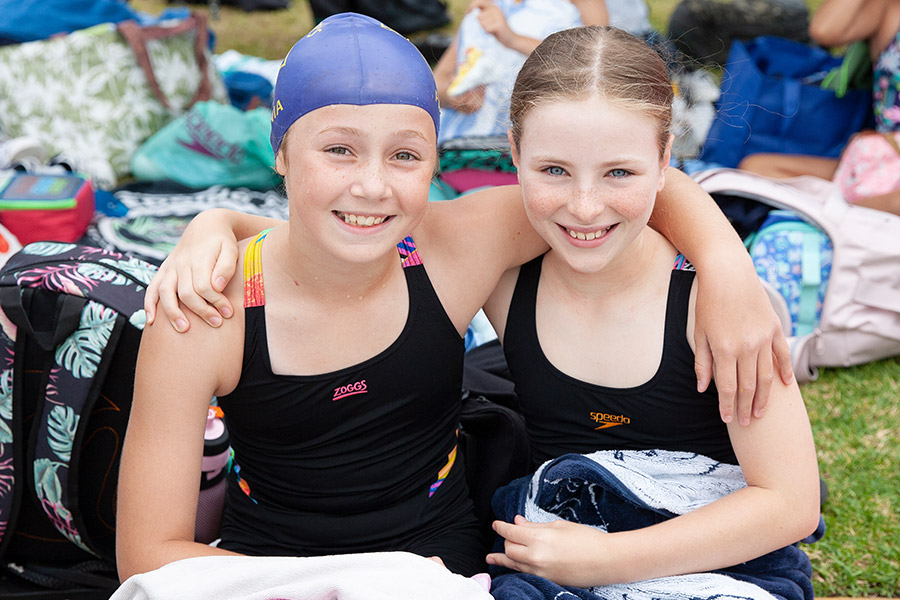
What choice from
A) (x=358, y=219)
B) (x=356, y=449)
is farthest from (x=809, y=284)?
(x=358, y=219)

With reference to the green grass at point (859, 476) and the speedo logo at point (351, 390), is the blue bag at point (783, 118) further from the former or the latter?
the speedo logo at point (351, 390)

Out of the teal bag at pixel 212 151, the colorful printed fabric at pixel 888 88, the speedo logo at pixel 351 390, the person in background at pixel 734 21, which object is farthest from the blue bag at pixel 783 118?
the speedo logo at pixel 351 390

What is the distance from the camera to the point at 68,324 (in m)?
1.98

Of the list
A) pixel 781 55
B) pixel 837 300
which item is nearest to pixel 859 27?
pixel 781 55

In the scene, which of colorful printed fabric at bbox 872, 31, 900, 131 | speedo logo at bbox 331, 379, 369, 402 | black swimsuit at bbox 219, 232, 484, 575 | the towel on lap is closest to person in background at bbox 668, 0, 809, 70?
colorful printed fabric at bbox 872, 31, 900, 131

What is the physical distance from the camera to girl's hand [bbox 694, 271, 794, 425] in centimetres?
165

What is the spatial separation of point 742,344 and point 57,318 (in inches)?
56.5

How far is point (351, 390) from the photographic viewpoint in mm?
1813

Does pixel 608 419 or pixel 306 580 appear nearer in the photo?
pixel 306 580

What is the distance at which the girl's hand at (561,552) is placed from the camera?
1633 mm

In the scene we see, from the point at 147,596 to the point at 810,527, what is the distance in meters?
1.18

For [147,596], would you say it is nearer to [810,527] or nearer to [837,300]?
[810,527]

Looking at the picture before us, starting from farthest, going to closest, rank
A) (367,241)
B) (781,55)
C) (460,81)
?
1. (781,55)
2. (460,81)
3. (367,241)

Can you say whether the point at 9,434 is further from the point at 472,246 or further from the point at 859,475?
the point at 859,475
